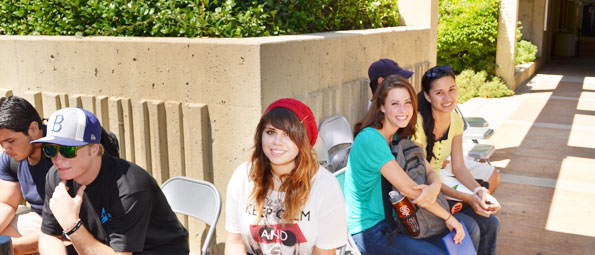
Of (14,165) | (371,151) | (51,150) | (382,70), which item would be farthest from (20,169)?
(382,70)

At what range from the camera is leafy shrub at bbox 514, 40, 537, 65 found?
15199 millimetres

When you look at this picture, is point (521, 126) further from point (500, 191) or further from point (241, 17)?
point (241, 17)

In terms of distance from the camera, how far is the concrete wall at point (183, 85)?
3.75 meters

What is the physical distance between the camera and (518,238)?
15.5ft

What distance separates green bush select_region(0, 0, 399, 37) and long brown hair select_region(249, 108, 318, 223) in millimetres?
1712

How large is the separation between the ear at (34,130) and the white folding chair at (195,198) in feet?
2.55

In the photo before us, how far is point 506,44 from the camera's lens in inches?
484

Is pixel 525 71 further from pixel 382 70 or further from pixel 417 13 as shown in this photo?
pixel 382 70

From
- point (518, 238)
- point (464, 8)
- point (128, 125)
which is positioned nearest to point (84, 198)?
point (128, 125)

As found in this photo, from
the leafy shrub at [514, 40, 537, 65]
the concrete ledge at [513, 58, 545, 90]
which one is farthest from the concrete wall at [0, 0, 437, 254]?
the leafy shrub at [514, 40, 537, 65]

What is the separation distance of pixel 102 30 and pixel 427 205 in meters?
2.99

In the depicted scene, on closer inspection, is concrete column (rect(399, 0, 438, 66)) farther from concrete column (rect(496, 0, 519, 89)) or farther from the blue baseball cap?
concrete column (rect(496, 0, 519, 89))

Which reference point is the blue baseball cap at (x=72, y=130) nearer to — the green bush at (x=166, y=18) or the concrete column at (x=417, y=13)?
the green bush at (x=166, y=18)

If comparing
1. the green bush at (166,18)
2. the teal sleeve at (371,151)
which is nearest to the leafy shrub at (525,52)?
the green bush at (166,18)
